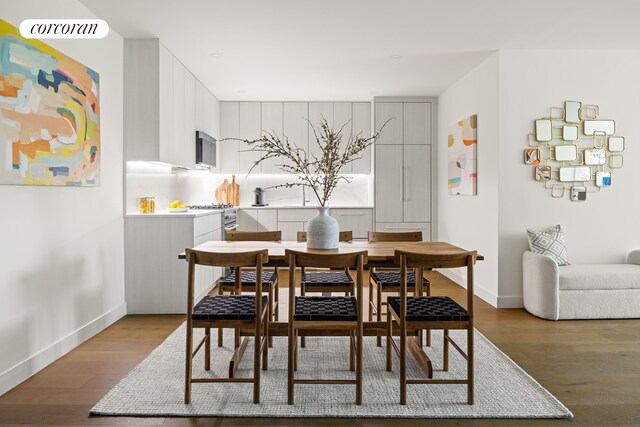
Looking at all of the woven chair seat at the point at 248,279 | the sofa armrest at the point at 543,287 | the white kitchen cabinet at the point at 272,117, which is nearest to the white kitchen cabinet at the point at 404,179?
the white kitchen cabinet at the point at 272,117

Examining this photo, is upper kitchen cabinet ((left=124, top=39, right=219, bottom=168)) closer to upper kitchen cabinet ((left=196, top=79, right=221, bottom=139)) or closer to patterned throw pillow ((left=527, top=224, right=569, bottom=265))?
upper kitchen cabinet ((left=196, top=79, right=221, bottom=139))

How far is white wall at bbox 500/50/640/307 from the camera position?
16.0 feet

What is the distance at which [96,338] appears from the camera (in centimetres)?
384

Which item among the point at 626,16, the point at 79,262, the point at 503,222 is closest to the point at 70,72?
the point at 79,262

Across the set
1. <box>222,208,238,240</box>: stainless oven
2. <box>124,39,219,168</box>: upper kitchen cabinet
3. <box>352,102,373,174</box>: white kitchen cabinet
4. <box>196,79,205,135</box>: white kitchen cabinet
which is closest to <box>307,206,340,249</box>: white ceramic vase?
<box>124,39,219,168</box>: upper kitchen cabinet

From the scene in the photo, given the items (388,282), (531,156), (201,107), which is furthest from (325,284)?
(201,107)

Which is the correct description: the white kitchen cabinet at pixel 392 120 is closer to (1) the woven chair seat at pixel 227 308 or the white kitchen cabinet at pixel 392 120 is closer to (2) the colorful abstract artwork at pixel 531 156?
(2) the colorful abstract artwork at pixel 531 156

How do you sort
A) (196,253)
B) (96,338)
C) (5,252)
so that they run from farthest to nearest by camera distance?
(96,338) → (5,252) → (196,253)

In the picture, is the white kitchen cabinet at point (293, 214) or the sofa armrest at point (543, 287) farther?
the white kitchen cabinet at point (293, 214)

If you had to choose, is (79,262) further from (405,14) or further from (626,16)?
(626,16)

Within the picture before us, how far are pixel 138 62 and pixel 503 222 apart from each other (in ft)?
12.8

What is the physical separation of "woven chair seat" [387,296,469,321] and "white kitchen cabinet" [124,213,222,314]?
7.72 ft

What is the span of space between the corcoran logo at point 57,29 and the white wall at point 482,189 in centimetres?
380

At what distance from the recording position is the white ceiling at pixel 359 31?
3.77 meters
